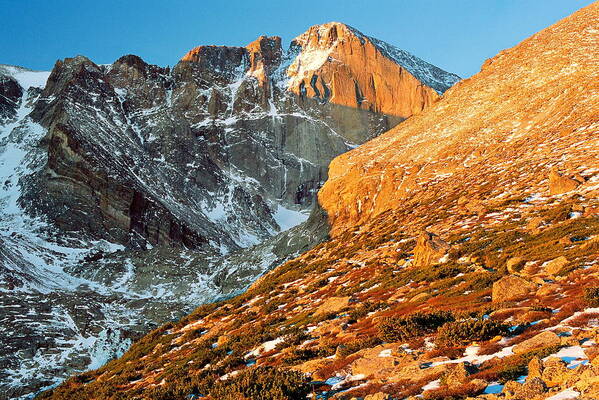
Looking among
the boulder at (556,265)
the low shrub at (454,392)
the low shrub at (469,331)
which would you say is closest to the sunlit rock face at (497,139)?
the boulder at (556,265)

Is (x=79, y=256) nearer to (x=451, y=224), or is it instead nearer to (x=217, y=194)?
(x=217, y=194)

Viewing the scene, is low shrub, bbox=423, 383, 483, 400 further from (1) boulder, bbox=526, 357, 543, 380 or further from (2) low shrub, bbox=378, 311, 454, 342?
(2) low shrub, bbox=378, 311, 454, 342

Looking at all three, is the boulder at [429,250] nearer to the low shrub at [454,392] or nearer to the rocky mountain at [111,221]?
the low shrub at [454,392]

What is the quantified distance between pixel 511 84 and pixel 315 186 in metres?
141

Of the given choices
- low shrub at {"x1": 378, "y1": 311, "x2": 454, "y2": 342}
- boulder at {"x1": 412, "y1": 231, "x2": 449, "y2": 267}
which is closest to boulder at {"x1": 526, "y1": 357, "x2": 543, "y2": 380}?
low shrub at {"x1": 378, "y1": 311, "x2": 454, "y2": 342}

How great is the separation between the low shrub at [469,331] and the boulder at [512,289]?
2394 mm

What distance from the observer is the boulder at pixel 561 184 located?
74.3ft

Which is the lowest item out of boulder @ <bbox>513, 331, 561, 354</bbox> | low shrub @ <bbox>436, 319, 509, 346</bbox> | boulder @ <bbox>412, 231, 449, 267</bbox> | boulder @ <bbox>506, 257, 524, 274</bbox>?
boulder @ <bbox>513, 331, 561, 354</bbox>

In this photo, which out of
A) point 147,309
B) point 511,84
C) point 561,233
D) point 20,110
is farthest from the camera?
point 20,110

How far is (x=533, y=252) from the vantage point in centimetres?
1612

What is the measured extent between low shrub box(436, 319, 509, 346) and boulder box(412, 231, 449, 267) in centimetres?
911

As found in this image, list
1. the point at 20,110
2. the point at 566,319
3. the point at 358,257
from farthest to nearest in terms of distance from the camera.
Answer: the point at 20,110, the point at 358,257, the point at 566,319

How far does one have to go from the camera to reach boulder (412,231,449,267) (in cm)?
1980

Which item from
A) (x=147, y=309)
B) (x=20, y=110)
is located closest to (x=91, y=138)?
(x=20, y=110)
